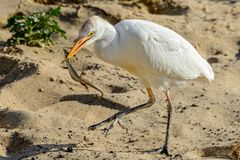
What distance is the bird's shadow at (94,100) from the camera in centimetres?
748

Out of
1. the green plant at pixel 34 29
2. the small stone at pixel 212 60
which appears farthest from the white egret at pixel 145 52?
the green plant at pixel 34 29

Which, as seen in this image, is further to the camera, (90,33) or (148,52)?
(148,52)

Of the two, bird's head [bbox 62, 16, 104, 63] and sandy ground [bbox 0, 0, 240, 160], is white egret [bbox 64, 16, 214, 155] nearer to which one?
bird's head [bbox 62, 16, 104, 63]

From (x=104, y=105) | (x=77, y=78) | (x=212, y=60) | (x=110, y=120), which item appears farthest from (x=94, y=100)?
(x=212, y=60)

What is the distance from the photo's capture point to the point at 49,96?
7.71 metres

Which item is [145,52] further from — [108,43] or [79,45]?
[79,45]

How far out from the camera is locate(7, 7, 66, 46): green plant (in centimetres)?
877

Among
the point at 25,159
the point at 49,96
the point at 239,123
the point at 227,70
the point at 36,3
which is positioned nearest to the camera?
the point at 25,159

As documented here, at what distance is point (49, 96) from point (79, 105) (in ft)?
1.25

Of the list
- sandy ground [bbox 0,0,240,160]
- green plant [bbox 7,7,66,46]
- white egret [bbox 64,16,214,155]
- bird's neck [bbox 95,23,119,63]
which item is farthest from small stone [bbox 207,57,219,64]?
bird's neck [bbox 95,23,119,63]

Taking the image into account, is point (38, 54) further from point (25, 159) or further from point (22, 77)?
point (25, 159)

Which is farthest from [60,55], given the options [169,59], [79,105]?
[169,59]

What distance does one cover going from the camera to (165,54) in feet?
21.7

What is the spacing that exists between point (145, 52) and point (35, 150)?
122 centimetres
